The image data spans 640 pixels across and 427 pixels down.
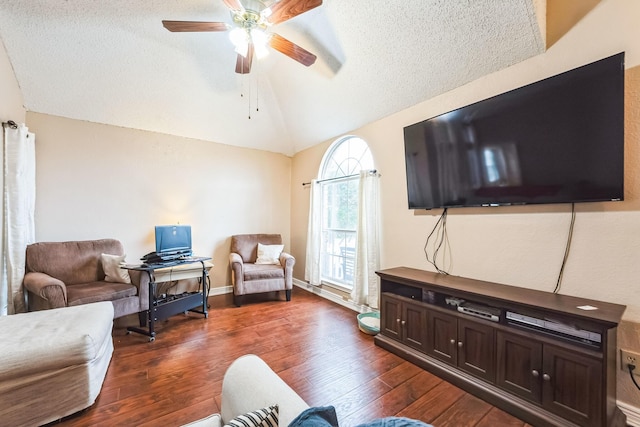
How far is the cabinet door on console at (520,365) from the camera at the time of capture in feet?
5.10

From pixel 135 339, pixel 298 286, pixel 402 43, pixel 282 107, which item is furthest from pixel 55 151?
pixel 402 43

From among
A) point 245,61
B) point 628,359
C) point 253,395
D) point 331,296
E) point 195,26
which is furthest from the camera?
point 331,296

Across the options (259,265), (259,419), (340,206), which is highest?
(340,206)

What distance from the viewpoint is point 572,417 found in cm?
143

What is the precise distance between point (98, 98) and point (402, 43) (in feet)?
11.2

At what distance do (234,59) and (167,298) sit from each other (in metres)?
2.94

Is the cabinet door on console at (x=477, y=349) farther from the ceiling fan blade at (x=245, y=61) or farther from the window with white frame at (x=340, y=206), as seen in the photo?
the ceiling fan blade at (x=245, y=61)

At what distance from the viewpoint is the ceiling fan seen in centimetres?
178

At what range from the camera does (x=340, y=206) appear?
391 centimetres

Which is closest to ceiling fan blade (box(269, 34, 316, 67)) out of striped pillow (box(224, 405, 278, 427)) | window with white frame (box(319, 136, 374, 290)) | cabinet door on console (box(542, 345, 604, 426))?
window with white frame (box(319, 136, 374, 290))

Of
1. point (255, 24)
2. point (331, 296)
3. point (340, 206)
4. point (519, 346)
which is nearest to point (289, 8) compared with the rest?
point (255, 24)

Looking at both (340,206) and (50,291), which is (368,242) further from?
(50,291)

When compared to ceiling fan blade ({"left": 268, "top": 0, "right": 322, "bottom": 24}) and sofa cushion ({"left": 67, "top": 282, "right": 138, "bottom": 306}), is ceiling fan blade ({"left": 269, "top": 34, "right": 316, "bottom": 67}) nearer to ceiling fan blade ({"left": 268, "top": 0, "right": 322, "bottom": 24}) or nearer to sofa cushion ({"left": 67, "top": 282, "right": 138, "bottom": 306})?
ceiling fan blade ({"left": 268, "top": 0, "right": 322, "bottom": 24})

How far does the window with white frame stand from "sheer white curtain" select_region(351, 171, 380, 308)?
0.91 ft
